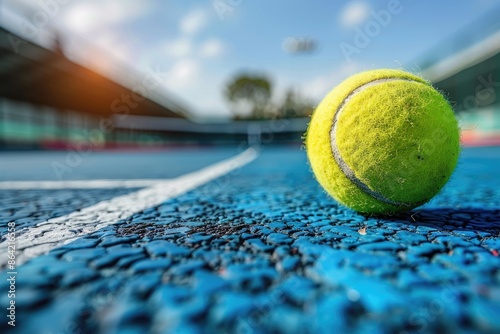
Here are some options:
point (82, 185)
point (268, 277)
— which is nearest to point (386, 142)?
point (268, 277)

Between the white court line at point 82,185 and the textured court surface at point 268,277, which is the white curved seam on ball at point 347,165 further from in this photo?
the white court line at point 82,185

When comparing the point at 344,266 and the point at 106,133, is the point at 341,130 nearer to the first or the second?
the point at 344,266

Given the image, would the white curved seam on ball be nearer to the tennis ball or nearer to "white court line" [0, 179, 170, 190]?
the tennis ball

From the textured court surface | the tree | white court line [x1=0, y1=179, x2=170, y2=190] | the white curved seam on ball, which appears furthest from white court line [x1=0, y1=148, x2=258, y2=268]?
the tree

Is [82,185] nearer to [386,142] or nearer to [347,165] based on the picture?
[347,165]

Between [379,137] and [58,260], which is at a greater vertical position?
[379,137]

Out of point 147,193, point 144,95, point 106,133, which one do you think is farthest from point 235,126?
point 147,193
